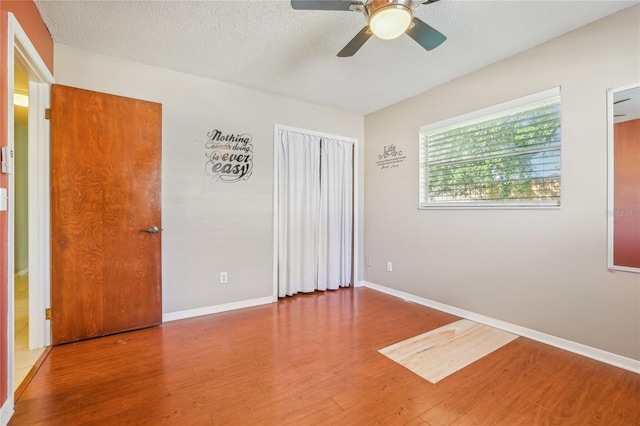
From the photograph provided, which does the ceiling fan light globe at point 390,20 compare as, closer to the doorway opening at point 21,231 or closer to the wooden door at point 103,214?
the wooden door at point 103,214

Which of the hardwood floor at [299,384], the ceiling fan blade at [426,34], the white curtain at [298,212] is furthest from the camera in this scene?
the white curtain at [298,212]

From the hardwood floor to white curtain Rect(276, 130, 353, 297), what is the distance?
1184 mm

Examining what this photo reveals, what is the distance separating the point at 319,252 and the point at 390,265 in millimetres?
986

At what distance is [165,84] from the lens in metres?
A: 2.86

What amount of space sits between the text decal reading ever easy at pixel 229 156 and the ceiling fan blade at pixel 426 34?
207 centimetres

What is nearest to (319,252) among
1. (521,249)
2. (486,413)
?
(521,249)

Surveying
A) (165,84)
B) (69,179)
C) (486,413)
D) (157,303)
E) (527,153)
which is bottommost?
(486,413)

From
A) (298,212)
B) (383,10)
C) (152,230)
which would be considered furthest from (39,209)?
(383,10)

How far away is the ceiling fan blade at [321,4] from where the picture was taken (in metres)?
1.59

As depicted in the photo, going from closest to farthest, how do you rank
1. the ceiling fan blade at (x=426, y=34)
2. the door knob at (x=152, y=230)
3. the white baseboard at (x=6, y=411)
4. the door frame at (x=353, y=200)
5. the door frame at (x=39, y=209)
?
the white baseboard at (x=6, y=411) < the ceiling fan blade at (x=426, y=34) < the door frame at (x=39, y=209) < the door knob at (x=152, y=230) < the door frame at (x=353, y=200)

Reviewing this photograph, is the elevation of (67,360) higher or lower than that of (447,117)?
lower

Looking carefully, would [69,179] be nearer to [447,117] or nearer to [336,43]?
[336,43]

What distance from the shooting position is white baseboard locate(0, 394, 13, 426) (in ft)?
4.73

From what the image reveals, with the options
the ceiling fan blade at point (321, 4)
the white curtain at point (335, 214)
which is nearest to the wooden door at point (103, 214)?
the ceiling fan blade at point (321, 4)
